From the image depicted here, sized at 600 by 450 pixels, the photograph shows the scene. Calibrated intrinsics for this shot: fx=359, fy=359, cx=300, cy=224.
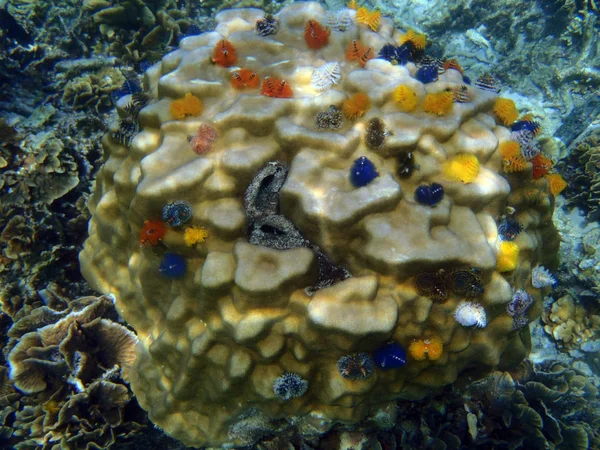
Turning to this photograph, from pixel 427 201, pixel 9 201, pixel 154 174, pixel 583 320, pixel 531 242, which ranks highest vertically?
pixel 427 201

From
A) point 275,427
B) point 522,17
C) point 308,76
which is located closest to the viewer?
point 275,427

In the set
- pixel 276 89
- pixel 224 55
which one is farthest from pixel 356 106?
pixel 224 55

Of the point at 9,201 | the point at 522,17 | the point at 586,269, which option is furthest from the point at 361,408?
the point at 522,17

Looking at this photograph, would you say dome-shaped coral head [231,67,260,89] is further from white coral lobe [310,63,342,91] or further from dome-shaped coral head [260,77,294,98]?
white coral lobe [310,63,342,91]

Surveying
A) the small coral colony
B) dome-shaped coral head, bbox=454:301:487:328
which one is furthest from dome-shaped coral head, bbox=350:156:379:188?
dome-shaped coral head, bbox=454:301:487:328

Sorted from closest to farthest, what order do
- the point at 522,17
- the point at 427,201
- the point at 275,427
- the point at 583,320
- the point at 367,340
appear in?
the point at 367,340 → the point at 427,201 → the point at 275,427 → the point at 583,320 → the point at 522,17

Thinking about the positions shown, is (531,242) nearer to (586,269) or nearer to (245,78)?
(586,269)

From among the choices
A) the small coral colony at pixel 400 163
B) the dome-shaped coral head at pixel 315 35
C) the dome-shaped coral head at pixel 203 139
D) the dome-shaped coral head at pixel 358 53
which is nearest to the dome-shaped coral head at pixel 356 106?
the small coral colony at pixel 400 163
